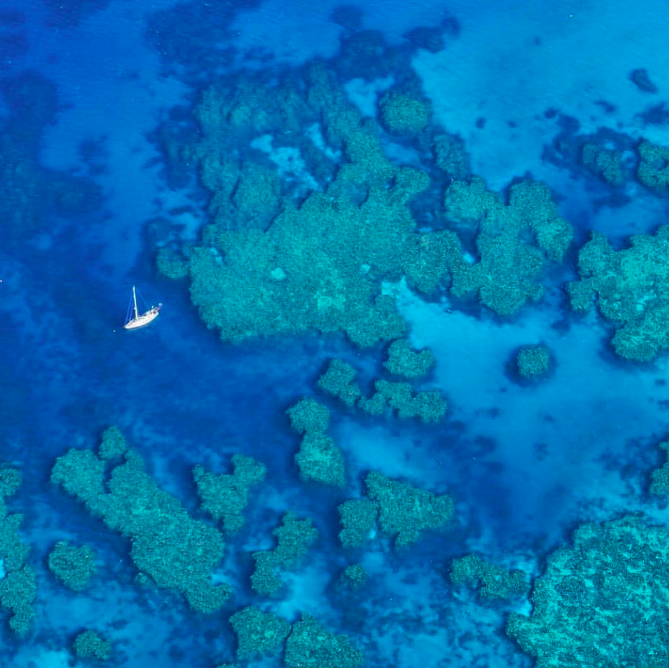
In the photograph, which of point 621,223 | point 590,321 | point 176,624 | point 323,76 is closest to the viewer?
point 176,624

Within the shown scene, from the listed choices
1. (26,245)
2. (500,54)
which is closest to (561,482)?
(500,54)

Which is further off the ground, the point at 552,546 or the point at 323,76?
the point at 323,76

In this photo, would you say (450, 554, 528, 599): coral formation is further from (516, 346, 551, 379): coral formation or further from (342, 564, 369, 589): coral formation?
(516, 346, 551, 379): coral formation

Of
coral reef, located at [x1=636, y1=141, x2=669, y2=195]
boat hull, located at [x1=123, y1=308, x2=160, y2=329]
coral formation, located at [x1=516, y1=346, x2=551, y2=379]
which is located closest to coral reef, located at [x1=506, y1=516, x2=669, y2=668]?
coral formation, located at [x1=516, y1=346, x2=551, y2=379]

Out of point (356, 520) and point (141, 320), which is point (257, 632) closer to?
point (356, 520)

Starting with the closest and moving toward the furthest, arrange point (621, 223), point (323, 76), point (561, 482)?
point (561, 482) → point (621, 223) → point (323, 76)

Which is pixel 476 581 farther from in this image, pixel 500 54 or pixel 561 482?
pixel 500 54

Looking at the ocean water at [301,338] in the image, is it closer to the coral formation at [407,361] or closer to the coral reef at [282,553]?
the coral reef at [282,553]
